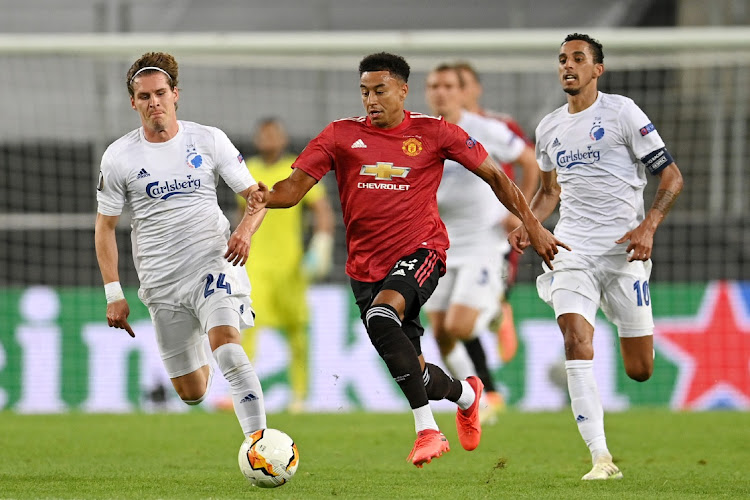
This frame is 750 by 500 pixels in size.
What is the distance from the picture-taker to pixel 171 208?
7.38 meters

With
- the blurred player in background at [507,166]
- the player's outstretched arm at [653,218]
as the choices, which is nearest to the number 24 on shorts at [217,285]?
the player's outstretched arm at [653,218]

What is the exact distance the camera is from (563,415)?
39.4 feet

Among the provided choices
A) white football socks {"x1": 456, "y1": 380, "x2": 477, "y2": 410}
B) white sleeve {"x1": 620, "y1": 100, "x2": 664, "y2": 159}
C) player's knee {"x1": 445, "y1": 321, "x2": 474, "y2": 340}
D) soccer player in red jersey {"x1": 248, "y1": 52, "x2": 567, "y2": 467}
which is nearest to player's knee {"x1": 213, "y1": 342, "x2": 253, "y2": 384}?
soccer player in red jersey {"x1": 248, "y1": 52, "x2": 567, "y2": 467}

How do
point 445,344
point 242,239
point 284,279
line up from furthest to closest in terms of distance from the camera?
1. point 284,279
2. point 445,344
3. point 242,239

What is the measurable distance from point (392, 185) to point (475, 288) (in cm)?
347

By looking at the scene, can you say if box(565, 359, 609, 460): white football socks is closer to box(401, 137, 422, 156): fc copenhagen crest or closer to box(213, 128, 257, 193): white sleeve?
box(401, 137, 422, 156): fc copenhagen crest

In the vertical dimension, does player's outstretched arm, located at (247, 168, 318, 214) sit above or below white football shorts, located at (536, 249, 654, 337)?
above

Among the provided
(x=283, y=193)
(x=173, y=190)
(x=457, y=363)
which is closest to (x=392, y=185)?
(x=283, y=193)

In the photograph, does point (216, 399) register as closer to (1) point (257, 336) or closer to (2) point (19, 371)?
(1) point (257, 336)

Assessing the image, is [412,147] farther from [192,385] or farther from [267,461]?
[192,385]

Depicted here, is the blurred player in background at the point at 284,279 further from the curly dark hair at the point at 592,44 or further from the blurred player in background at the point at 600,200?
the curly dark hair at the point at 592,44

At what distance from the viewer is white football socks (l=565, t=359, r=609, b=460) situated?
7.28 meters

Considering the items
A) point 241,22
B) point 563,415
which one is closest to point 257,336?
point 563,415

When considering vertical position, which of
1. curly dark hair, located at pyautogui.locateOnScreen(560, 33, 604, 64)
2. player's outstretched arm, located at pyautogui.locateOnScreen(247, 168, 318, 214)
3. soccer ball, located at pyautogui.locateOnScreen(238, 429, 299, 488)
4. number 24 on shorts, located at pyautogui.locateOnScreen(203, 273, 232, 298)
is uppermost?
curly dark hair, located at pyautogui.locateOnScreen(560, 33, 604, 64)
